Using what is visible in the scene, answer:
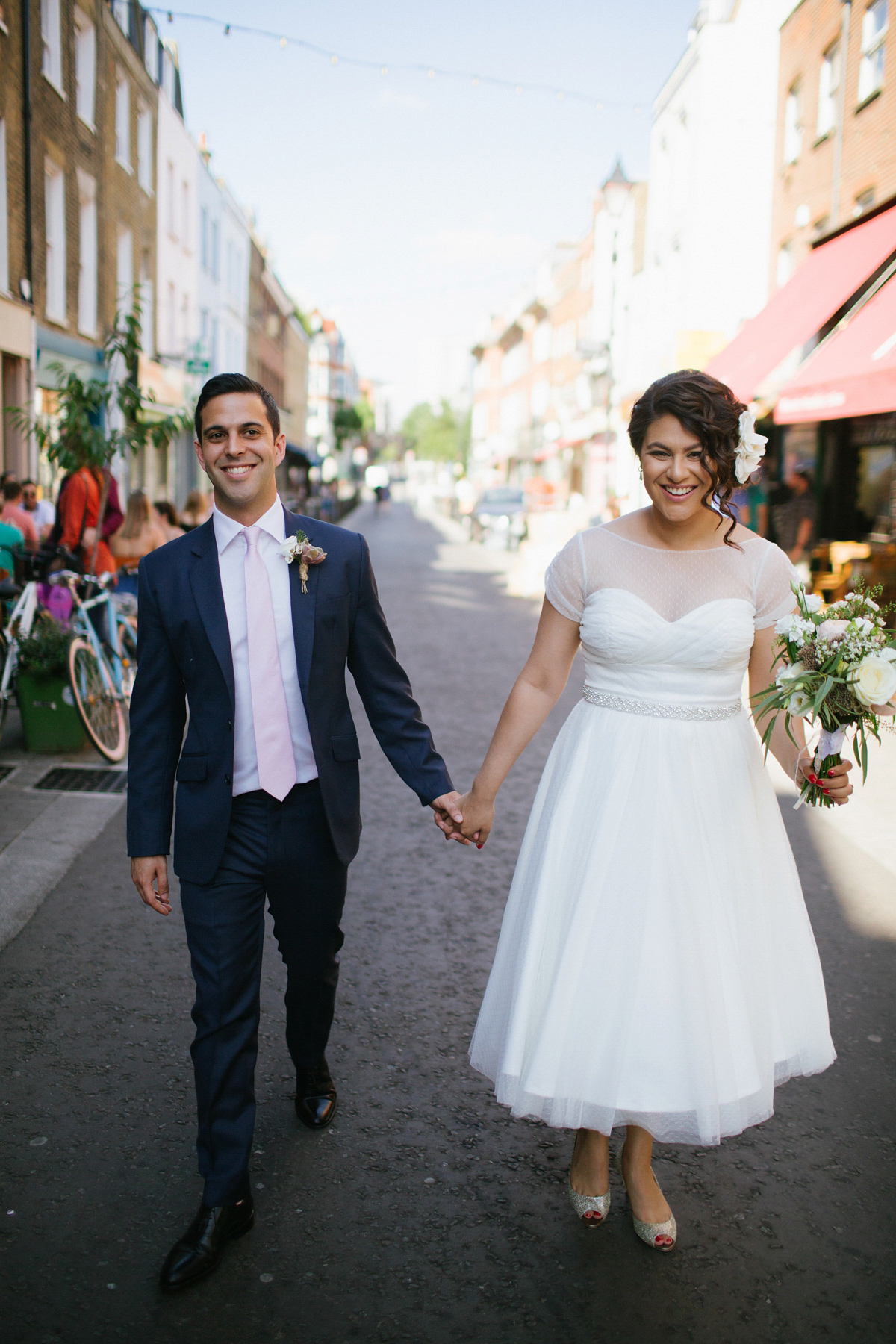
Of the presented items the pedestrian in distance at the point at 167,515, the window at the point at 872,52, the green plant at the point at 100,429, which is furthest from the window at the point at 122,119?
the green plant at the point at 100,429

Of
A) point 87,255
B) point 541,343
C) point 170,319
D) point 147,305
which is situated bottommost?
point 87,255

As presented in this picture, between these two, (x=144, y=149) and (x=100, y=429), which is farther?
(x=144, y=149)

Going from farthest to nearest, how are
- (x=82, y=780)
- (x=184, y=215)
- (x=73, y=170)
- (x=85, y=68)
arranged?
(x=184, y=215) → (x=85, y=68) → (x=73, y=170) → (x=82, y=780)

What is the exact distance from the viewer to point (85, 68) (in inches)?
830

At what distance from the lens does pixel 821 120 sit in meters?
17.2

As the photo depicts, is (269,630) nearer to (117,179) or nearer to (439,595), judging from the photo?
(439,595)

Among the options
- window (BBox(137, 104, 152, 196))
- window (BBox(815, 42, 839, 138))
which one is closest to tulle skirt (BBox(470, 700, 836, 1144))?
window (BBox(815, 42, 839, 138))

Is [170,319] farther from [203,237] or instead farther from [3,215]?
[3,215]

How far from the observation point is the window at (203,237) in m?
34.0

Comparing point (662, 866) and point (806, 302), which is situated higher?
point (806, 302)

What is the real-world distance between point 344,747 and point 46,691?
515 centimetres

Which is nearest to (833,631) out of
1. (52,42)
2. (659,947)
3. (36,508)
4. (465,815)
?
(659,947)

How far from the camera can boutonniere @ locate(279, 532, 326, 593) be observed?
9.36 feet

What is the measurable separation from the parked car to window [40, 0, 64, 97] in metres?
19.0
